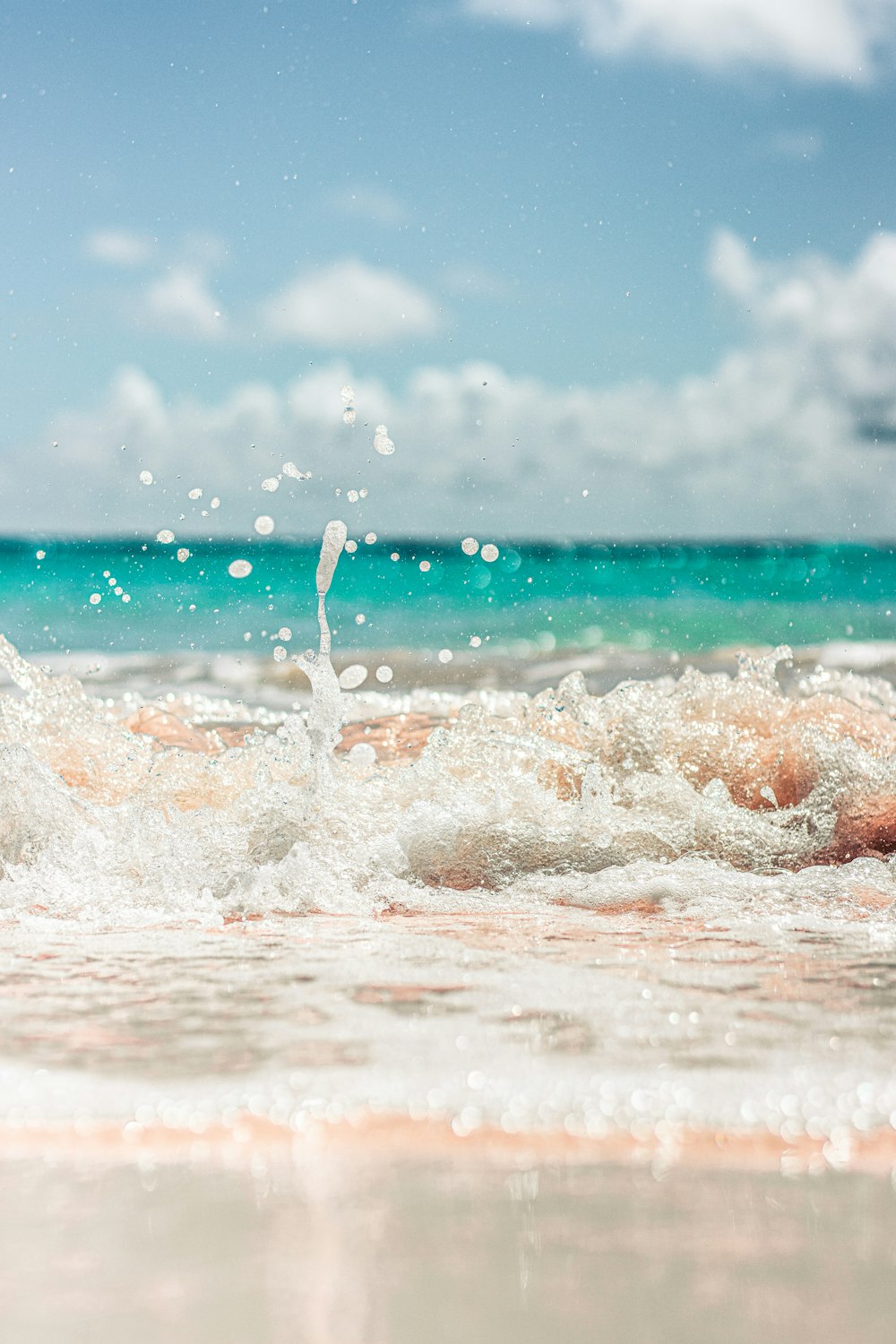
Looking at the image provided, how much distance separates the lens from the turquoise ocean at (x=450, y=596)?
10.7 m

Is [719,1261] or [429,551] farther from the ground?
[429,551]

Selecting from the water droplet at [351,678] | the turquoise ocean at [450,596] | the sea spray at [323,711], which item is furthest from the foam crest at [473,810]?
the turquoise ocean at [450,596]

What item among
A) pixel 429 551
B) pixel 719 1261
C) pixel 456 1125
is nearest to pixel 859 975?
pixel 456 1125

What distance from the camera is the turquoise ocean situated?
1066 centimetres

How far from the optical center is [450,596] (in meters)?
12.4

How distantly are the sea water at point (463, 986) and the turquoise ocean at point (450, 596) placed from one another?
5.79 meters

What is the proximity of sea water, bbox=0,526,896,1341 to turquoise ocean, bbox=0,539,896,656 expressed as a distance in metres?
5.79

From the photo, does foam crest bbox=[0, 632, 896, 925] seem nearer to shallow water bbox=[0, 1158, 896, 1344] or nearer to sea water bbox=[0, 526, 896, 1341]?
sea water bbox=[0, 526, 896, 1341]

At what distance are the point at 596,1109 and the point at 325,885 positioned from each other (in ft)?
4.77

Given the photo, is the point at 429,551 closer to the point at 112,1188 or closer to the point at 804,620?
the point at 804,620

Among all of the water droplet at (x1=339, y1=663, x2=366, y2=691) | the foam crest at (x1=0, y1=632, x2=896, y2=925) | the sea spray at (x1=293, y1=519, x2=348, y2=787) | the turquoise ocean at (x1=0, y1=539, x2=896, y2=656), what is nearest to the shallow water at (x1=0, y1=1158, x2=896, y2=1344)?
the foam crest at (x1=0, y1=632, x2=896, y2=925)

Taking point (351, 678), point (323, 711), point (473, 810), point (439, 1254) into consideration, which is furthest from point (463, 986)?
point (351, 678)

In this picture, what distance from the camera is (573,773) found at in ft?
11.5

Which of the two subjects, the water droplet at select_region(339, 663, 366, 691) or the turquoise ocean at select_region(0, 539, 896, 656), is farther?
the turquoise ocean at select_region(0, 539, 896, 656)
